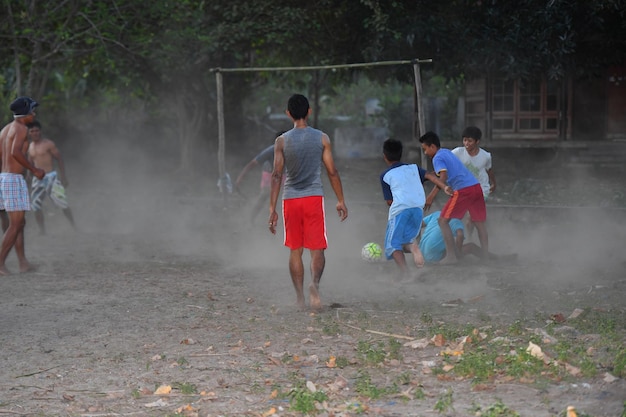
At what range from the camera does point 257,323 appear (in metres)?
7.28

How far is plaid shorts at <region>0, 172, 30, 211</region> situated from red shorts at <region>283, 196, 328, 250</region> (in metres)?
3.72

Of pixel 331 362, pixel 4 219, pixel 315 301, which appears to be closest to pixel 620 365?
pixel 331 362

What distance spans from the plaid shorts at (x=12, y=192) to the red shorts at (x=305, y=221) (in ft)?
12.2

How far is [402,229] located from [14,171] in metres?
4.33

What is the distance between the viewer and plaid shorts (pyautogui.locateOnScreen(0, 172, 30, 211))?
32.2 feet

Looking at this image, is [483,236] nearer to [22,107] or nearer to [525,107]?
[22,107]

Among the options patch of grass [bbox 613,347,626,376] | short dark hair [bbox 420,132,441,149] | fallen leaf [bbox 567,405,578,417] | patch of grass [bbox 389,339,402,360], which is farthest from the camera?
short dark hair [bbox 420,132,441,149]

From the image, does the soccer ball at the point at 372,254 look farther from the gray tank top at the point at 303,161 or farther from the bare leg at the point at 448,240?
the gray tank top at the point at 303,161

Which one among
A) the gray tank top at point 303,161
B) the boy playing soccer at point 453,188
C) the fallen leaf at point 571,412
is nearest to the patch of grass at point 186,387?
the fallen leaf at point 571,412

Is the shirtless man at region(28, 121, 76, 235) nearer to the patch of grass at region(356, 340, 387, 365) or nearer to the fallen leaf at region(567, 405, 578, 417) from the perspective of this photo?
the patch of grass at region(356, 340, 387, 365)

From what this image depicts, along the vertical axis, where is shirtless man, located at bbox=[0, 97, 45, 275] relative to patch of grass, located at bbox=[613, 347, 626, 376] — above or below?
above

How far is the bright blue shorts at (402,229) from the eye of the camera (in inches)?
355

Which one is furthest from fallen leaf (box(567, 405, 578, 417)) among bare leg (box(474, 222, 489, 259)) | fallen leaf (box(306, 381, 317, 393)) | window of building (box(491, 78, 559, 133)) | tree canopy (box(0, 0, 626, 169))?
window of building (box(491, 78, 559, 133))

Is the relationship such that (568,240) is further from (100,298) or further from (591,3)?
(100,298)
